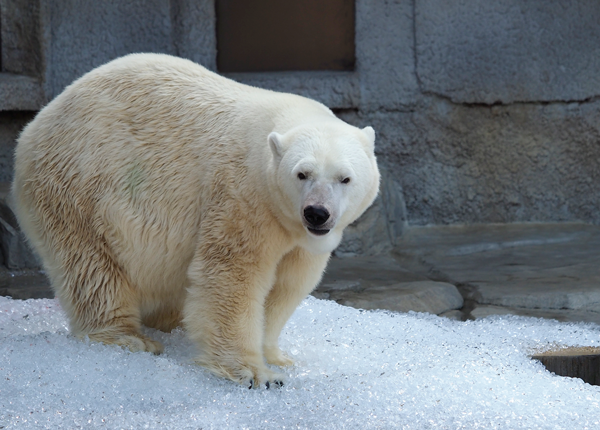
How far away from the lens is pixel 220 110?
2877mm

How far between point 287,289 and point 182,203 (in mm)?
522

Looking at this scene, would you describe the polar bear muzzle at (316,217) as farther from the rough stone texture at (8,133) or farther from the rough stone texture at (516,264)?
the rough stone texture at (8,133)

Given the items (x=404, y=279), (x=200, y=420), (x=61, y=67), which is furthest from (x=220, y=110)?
(x=61, y=67)

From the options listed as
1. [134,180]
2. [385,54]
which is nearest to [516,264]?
[385,54]

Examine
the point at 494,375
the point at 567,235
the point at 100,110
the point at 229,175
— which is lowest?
the point at 567,235

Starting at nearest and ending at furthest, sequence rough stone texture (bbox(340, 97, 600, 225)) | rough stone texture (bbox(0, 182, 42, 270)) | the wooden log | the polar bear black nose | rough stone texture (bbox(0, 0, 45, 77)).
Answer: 1. the polar bear black nose
2. the wooden log
3. rough stone texture (bbox(0, 182, 42, 270))
4. rough stone texture (bbox(0, 0, 45, 77))
5. rough stone texture (bbox(340, 97, 600, 225))

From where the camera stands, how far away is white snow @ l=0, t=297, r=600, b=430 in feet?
7.35

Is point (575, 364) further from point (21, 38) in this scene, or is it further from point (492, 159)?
point (21, 38)

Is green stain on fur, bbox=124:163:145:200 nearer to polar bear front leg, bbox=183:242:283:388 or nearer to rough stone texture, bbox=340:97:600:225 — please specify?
polar bear front leg, bbox=183:242:283:388

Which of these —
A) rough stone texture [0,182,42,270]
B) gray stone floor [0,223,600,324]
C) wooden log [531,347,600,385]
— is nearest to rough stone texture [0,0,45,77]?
rough stone texture [0,182,42,270]

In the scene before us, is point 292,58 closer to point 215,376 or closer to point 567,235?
point 567,235

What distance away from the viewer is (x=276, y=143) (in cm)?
250

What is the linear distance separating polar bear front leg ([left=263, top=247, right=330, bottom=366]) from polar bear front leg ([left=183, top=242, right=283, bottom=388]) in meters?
0.16

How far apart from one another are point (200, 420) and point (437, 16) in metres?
4.24
